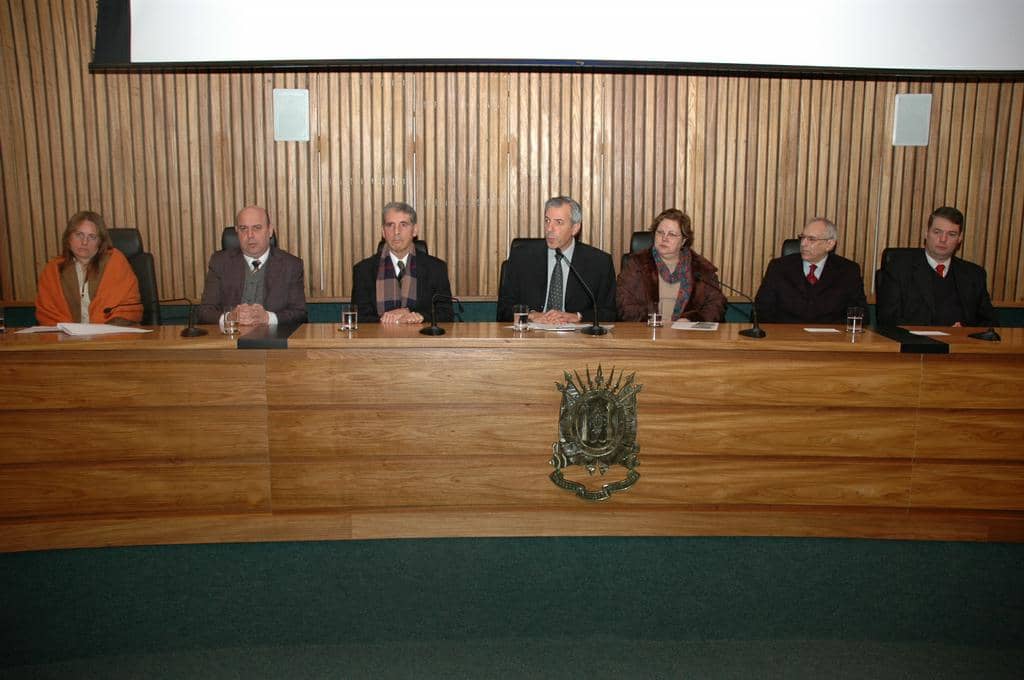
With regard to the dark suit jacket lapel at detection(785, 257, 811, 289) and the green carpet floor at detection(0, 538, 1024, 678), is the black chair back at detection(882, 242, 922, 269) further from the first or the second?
the green carpet floor at detection(0, 538, 1024, 678)

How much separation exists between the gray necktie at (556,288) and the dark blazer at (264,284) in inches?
51.2

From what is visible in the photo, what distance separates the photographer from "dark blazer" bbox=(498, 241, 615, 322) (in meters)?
4.13

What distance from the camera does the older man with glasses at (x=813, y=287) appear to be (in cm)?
425

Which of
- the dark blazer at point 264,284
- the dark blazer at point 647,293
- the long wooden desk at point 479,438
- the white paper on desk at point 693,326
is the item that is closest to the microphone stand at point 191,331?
the long wooden desk at point 479,438

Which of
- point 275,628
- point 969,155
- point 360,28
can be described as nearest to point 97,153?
point 360,28

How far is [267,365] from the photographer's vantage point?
2955 mm

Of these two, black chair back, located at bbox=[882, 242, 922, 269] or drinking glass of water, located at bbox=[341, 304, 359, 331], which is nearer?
drinking glass of water, located at bbox=[341, 304, 359, 331]

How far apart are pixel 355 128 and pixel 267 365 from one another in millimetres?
2894

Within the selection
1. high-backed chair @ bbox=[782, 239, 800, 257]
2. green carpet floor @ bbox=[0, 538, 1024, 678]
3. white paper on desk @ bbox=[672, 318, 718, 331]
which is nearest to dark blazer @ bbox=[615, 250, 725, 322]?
white paper on desk @ bbox=[672, 318, 718, 331]

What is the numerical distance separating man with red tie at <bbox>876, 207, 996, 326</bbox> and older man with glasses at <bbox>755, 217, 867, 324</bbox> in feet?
0.65

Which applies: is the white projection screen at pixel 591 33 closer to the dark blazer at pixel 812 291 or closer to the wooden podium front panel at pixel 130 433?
the dark blazer at pixel 812 291

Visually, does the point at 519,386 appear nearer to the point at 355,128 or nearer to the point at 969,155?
the point at 355,128

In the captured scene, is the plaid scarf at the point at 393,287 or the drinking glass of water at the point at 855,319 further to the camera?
the plaid scarf at the point at 393,287

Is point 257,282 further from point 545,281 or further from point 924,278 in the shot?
point 924,278
